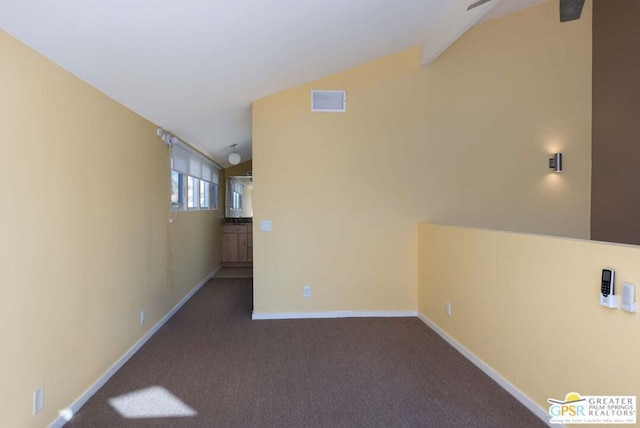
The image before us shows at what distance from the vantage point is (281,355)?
122 inches

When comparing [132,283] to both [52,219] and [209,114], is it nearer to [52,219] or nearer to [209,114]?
[52,219]

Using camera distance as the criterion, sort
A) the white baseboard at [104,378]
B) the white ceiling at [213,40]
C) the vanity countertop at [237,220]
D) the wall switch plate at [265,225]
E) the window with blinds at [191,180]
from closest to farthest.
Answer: the white ceiling at [213,40]
the white baseboard at [104,378]
the wall switch plate at [265,225]
the window with blinds at [191,180]
the vanity countertop at [237,220]

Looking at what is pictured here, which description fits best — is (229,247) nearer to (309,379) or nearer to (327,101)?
(327,101)

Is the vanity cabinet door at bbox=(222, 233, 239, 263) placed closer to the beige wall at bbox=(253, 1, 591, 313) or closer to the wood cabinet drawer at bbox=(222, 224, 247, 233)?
the wood cabinet drawer at bbox=(222, 224, 247, 233)

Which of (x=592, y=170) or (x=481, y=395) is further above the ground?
(x=592, y=170)

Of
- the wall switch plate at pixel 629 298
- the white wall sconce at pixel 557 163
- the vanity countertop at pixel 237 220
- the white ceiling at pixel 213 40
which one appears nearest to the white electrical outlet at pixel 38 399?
the white ceiling at pixel 213 40

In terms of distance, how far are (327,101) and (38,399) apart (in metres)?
3.58

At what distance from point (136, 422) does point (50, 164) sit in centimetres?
159

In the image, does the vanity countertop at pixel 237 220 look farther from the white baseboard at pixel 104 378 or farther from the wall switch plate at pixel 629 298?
the wall switch plate at pixel 629 298

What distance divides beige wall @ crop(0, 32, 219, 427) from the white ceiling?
195mm

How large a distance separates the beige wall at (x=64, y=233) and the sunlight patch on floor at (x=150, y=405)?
0.96 feet

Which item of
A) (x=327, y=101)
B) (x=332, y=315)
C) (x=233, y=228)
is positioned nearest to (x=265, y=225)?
(x=332, y=315)

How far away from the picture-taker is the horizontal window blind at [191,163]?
4.76 metres

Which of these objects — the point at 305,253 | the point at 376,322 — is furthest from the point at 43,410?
the point at 376,322
